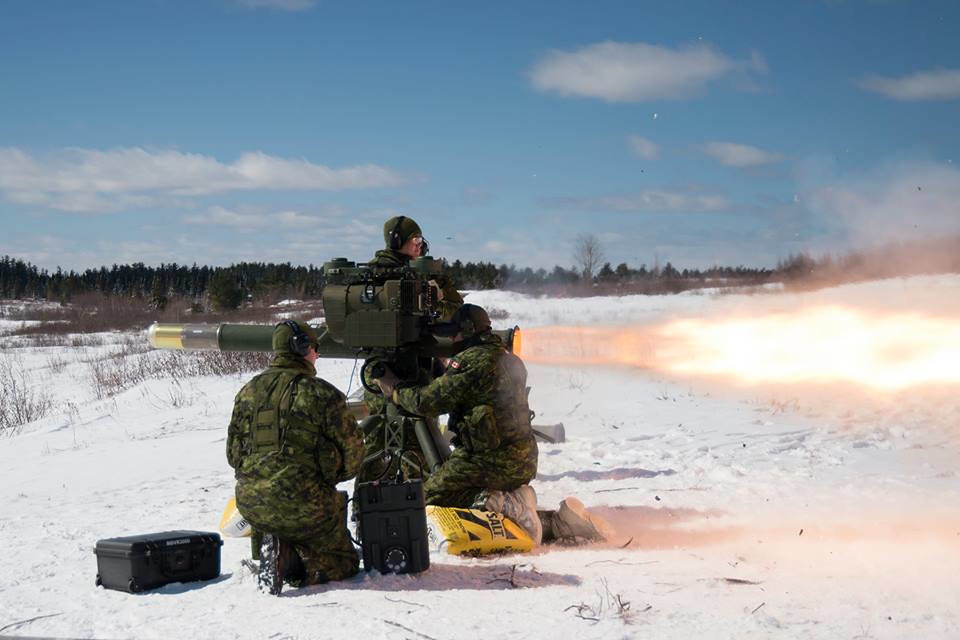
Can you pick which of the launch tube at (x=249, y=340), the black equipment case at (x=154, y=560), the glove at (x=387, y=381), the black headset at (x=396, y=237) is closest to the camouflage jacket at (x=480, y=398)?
the glove at (x=387, y=381)

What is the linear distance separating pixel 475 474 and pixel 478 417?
0.49 m

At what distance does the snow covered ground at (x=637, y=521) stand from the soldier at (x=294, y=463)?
30 cm

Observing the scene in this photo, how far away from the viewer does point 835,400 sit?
560 inches

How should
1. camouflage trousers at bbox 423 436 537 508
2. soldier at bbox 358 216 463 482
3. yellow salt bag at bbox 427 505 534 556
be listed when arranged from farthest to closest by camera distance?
soldier at bbox 358 216 463 482 → camouflage trousers at bbox 423 436 537 508 → yellow salt bag at bbox 427 505 534 556

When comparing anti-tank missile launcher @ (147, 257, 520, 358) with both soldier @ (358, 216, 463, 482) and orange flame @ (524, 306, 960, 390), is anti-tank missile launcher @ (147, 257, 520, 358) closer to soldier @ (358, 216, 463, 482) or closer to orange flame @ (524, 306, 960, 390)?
soldier @ (358, 216, 463, 482)

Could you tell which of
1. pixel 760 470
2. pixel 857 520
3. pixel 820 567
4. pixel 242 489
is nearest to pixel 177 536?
pixel 242 489

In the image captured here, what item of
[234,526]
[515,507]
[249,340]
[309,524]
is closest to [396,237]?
[249,340]

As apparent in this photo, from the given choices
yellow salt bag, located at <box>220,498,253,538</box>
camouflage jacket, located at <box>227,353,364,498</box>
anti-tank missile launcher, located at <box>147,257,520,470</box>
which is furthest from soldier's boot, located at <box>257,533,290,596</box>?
anti-tank missile launcher, located at <box>147,257,520,470</box>

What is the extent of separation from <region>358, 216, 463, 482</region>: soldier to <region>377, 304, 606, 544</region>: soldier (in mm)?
411

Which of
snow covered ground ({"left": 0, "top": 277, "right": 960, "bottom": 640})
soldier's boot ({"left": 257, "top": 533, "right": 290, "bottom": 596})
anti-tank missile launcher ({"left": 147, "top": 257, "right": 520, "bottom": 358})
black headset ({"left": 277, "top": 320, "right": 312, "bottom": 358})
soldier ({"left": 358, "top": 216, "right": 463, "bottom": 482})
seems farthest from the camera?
soldier ({"left": 358, "top": 216, "right": 463, "bottom": 482})

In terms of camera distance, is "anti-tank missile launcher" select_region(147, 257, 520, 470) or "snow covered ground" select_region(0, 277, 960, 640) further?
"anti-tank missile launcher" select_region(147, 257, 520, 470)

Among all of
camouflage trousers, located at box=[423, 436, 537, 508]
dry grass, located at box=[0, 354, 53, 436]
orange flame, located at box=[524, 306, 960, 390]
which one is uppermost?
orange flame, located at box=[524, 306, 960, 390]

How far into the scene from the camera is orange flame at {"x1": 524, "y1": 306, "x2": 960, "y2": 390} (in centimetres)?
1521

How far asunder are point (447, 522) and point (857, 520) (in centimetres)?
383
